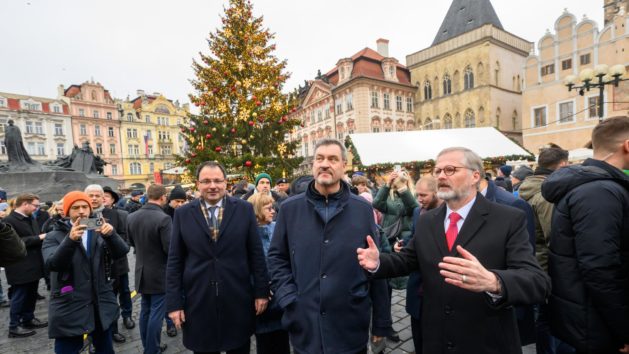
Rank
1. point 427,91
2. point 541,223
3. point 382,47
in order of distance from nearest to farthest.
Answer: point 541,223 < point 427,91 < point 382,47

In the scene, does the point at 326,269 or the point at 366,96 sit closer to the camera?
the point at 326,269

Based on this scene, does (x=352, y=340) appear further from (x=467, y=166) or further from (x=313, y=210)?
(x=467, y=166)

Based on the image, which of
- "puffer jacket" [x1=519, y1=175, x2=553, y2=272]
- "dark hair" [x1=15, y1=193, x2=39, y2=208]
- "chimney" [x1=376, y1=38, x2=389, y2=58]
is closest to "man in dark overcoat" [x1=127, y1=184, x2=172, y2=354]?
"dark hair" [x1=15, y1=193, x2=39, y2=208]

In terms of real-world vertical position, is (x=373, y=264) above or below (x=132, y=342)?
above

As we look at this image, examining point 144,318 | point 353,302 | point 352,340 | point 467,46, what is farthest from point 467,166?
point 467,46

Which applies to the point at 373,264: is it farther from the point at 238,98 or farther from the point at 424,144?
the point at 424,144

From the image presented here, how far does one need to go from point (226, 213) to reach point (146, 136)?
61879 millimetres

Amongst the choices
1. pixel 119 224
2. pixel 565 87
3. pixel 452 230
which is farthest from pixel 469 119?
pixel 452 230

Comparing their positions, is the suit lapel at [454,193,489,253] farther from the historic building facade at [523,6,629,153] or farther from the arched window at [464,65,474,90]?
the arched window at [464,65,474,90]

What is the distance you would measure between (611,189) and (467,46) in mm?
34889

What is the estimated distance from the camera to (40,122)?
47.6 m

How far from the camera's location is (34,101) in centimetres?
4816

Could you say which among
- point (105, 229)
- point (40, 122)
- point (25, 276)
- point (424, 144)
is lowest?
point (25, 276)

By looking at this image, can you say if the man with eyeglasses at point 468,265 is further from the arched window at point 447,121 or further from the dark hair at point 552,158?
the arched window at point 447,121
